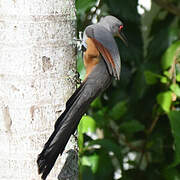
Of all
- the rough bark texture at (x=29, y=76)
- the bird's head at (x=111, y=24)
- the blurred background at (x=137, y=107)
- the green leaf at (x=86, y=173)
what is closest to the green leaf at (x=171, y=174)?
the blurred background at (x=137, y=107)

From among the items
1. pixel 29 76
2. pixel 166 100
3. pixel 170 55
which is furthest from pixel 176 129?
pixel 29 76

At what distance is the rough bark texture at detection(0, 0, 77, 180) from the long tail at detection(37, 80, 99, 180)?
0.03 m

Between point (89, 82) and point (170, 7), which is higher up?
point (170, 7)

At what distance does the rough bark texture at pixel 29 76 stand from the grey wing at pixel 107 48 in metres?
0.21

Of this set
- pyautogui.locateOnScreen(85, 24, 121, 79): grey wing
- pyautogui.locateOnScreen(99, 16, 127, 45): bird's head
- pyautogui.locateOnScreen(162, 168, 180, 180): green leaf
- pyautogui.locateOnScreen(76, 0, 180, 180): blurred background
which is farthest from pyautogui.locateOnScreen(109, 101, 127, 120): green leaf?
pyautogui.locateOnScreen(85, 24, 121, 79): grey wing

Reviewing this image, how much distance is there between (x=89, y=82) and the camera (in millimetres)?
1363

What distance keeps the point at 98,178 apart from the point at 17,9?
3.89ft

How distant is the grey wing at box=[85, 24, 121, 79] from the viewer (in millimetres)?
1371

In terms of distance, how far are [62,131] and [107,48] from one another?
0.38 metres

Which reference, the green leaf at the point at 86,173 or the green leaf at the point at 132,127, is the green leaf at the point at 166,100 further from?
the green leaf at the point at 86,173

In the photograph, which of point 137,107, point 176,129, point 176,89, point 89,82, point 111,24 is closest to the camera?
point 89,82

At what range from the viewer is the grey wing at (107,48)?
4.50ft

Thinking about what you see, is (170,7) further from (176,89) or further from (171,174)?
(171,174)

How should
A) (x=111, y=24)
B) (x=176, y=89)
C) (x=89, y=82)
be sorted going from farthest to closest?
(x=176, y=89) < (x=111, y=24) < (x=89, y=82)
